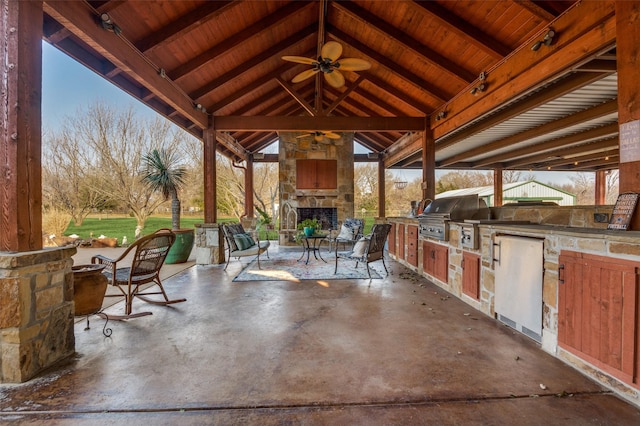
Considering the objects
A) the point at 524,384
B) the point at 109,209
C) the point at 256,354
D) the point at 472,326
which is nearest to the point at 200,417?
the point at 256,354

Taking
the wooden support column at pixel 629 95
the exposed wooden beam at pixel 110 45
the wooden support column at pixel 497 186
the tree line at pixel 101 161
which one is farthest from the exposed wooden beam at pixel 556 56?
the tree line at pixel 101 161

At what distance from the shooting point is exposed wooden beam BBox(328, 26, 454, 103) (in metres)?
5.00

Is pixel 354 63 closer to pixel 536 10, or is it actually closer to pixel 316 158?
pixel 536 10

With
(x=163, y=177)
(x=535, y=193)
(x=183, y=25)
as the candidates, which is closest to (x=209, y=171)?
(x=163, y=177)

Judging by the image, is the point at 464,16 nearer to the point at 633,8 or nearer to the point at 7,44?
the point at 633,8

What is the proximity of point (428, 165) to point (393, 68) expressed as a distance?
196 cm

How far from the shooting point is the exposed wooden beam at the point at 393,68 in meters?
5.00

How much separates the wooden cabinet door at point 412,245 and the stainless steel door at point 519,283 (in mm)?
2108

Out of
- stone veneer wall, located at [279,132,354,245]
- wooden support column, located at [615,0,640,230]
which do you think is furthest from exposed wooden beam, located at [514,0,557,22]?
stone veneer wall, located at [279,132,354,245]

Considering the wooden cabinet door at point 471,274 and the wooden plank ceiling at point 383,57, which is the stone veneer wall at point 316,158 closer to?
the wooden plank ceiling at point 383,57

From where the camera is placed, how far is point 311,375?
192 cm

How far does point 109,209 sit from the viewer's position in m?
10.5

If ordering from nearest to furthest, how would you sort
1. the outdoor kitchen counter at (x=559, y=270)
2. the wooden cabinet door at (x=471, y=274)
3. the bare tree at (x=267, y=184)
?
the outdoor kitchen counter at (x=559, y=270)
the wooden cabinet door at (x=471, y=274)
the bare tree at (x=267, y=184)

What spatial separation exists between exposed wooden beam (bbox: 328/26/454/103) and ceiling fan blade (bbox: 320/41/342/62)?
1.62 metres
